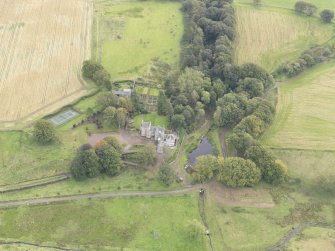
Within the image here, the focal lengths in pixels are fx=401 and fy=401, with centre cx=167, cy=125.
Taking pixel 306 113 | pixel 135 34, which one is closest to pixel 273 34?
pixel 306 113

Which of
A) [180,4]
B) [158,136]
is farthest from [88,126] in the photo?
[180,4]

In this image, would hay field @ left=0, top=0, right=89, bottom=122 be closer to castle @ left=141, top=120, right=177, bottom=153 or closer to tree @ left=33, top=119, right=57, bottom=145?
tree @ left=33, top=119, right=57, bottom=145

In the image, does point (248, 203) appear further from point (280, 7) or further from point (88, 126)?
point (280, 7)

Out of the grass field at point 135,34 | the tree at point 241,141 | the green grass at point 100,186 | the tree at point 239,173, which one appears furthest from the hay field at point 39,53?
the tree at point 239,173

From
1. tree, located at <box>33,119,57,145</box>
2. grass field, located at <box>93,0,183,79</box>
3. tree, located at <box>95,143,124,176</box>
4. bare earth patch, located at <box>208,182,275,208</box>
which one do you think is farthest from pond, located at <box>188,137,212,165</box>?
tree, located at <box>33,119,57,145</box>

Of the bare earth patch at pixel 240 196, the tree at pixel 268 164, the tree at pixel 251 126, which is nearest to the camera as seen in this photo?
the bare earth patch at pixel 240 196

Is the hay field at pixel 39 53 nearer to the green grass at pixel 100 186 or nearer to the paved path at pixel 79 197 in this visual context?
the green grass at pixel 100 186
